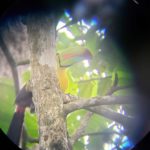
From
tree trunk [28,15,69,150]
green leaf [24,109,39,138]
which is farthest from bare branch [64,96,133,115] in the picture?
green leaf [24,109,39,138]

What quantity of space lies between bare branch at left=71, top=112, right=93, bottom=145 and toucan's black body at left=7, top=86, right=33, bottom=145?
200 millimetres

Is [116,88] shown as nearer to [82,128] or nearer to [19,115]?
[82,128]

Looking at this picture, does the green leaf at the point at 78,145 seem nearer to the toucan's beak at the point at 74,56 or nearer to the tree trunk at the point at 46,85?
the tree trunk at the point at 46,85

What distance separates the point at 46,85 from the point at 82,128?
21 cm

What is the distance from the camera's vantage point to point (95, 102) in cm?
116

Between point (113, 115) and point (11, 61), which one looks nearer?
point (113, 115)

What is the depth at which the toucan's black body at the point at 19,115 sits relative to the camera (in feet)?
4.09

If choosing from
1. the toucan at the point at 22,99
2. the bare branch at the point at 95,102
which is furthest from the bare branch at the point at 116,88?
the toucan at the point at 22,99

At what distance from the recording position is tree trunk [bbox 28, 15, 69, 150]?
1114 millimetres

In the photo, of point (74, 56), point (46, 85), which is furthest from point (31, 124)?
point (74, 56)

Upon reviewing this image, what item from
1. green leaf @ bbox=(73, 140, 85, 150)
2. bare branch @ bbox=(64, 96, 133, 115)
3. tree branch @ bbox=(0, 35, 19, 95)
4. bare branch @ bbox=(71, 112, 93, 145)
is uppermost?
tree branch @ bbox=(0, 35, 19, 95)

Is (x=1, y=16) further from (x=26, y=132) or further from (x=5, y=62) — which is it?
(x=26, y=132)

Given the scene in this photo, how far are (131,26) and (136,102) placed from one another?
0.27 meters

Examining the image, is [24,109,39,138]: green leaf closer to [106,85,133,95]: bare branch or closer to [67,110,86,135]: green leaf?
[67,110,86,135]: green leaf
